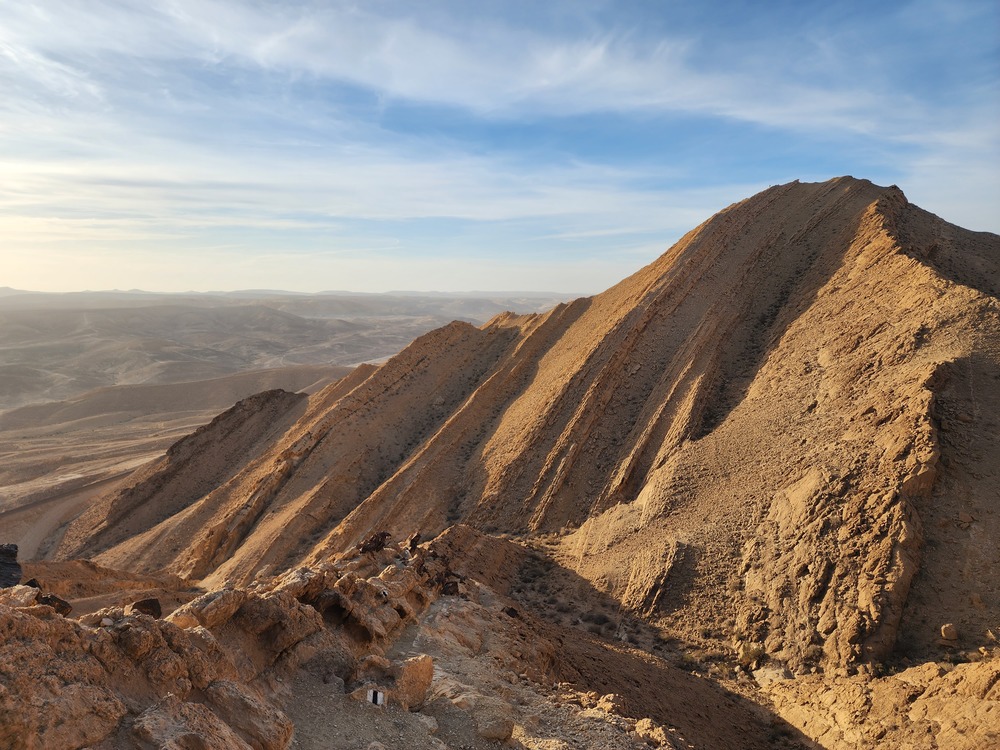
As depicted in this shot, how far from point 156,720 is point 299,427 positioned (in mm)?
22155

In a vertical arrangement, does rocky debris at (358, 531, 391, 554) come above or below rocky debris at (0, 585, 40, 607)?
below

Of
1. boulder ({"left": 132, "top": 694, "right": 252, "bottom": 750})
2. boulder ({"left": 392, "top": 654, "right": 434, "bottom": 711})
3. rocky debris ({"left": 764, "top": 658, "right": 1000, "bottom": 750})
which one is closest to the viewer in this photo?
boulder ({"left": 132, "top": 694, "right": 252, "bottom": 750})

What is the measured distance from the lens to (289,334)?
4934 inches

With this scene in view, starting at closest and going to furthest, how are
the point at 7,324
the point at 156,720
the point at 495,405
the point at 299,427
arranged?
the point at 156,720 < the point at 495,405 < the point at 299,427 < the point at 7,324

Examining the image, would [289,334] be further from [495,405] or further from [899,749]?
[899,749]

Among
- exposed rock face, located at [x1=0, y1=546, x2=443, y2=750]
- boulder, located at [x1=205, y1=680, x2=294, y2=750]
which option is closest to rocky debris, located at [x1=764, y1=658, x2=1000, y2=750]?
exposed rock face, located at [x1=0, y1=546, x2=443, y2=750]

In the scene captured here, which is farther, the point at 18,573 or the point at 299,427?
the point at 299,427

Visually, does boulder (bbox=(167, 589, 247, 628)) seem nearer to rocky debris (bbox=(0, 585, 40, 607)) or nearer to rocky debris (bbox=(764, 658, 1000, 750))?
rocky debris (bbox=(0, 585, 40, 607))

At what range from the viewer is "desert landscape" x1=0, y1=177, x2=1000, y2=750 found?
748 cm

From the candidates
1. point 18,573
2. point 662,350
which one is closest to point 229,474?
point 18,573

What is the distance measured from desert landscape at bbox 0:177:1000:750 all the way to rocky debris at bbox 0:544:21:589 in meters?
0.12

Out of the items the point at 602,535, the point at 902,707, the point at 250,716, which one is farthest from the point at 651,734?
the point at 602,535

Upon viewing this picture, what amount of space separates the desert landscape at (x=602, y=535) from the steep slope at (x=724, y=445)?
0.08 m

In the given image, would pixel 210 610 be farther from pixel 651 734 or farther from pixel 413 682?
pixel 651 734
